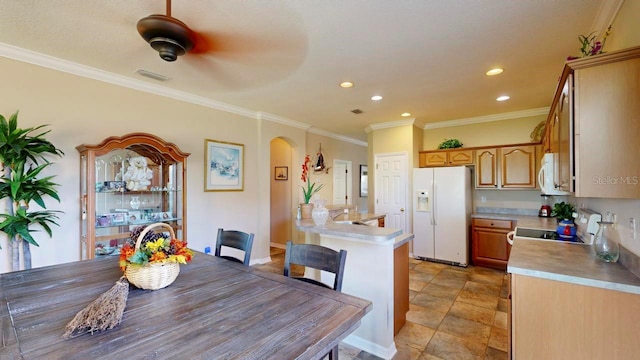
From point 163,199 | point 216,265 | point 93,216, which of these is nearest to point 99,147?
point 93,216

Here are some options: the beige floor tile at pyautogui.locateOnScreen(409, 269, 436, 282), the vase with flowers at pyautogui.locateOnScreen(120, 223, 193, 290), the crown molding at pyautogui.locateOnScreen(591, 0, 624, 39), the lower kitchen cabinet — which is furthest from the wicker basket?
the beige floor tile at pyautogui.locateOnScreen(409, 269, 436, 282)

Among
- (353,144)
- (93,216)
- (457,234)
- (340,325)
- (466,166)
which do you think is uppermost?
(353,144)

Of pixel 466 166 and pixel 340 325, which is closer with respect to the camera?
pixel 340 325

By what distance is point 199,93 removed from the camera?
12.1 ft

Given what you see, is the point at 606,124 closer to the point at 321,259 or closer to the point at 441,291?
the point at 321,259

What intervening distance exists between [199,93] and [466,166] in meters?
4.28

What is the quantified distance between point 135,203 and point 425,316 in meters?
3.34

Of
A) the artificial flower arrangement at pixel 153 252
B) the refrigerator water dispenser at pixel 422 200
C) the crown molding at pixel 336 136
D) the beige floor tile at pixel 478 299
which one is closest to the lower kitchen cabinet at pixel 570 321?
the beige floor tile at pixel 478 299

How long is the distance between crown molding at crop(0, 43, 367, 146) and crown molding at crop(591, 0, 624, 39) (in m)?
3.88

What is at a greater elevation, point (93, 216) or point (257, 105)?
point (257, 105)

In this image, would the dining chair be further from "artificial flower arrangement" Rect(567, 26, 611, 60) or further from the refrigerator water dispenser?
the refrigerator water dispenser

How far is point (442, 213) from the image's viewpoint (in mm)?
4688

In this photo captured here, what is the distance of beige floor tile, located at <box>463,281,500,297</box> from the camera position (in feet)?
11.2

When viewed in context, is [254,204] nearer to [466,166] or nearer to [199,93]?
[199,93]
